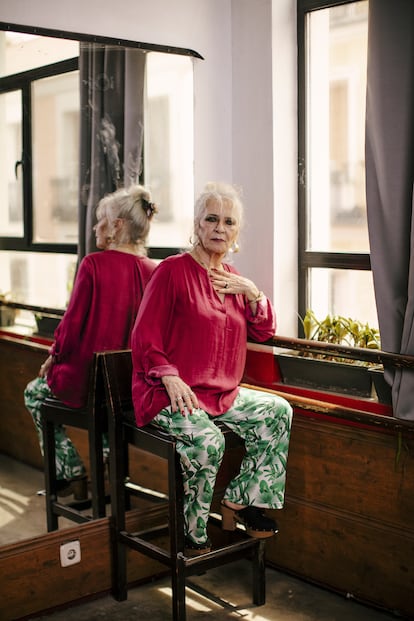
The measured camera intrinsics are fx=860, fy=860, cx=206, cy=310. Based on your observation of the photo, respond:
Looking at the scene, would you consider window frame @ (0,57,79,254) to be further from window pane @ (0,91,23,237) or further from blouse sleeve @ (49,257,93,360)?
blouse sleeve @ (49,257,93,360)

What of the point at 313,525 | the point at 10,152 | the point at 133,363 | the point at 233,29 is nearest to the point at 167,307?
the point at 133,363

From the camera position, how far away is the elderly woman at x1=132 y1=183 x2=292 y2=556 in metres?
2.90

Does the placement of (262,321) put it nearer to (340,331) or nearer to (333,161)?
(340,331)

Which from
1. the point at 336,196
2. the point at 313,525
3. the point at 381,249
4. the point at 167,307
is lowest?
the point at 313,525

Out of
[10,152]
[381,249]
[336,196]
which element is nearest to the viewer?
[10,152]

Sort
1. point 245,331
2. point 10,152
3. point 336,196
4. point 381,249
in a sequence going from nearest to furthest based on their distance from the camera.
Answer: point 10,152, point 381,249, point 245,331, point 336,196

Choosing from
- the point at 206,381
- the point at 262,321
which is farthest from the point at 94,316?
the point at 262,321

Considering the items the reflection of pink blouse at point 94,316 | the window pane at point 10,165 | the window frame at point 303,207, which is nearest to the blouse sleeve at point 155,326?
the reflection of pink blouse at point 94,316

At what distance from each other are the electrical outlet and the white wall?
3.86 ft

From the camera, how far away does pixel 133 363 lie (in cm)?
302

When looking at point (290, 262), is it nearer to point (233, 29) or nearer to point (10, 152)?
point (233, 29)

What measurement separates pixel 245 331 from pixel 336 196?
0.69 meters

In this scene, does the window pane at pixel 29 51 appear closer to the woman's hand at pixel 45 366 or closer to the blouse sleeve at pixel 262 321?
the woman's hand at pixel 45 366

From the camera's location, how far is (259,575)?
126 inches
